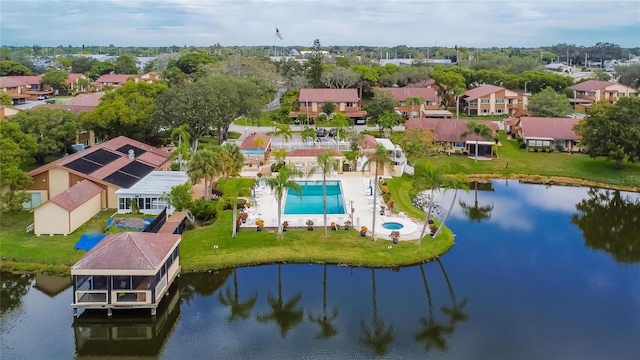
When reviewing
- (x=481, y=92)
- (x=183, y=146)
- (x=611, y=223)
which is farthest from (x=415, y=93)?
(x=183, y=146)

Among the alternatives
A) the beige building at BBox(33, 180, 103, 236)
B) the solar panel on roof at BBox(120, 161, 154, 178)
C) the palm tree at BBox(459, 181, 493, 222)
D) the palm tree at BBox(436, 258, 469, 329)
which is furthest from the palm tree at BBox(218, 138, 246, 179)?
the palm tree at BBox(436, 258, 469, 329)

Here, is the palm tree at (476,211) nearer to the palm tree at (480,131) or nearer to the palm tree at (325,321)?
the palm tree at (480,131)

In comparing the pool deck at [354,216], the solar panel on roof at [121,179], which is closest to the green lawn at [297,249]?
the pool deck at [354,216]

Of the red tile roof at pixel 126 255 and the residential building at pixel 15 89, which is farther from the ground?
the residential building at pixel 15 89

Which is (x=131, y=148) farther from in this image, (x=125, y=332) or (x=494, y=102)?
(x=494, y=102)

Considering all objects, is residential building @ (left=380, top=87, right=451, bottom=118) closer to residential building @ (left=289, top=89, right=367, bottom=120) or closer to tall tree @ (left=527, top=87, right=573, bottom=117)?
residential building @ (left=289, top=89, right=367, bottom=120)

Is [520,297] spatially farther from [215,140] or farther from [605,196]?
[215,140]
